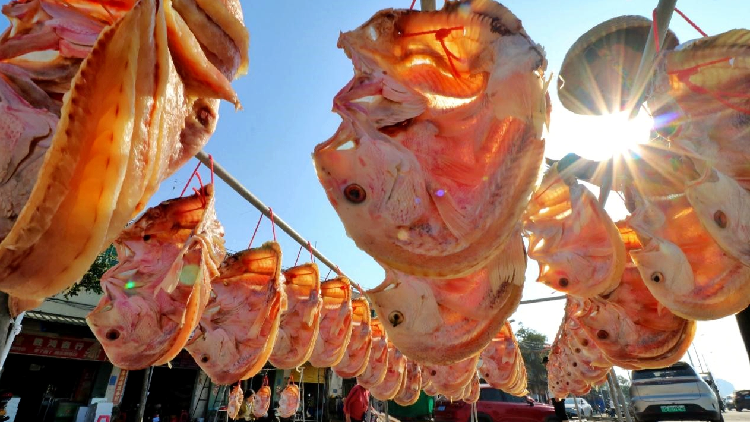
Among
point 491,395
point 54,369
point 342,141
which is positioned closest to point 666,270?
point 342,141

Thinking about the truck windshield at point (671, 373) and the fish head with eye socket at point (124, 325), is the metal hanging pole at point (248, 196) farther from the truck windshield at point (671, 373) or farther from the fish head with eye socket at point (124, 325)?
the truck windshield at point (671, 373)

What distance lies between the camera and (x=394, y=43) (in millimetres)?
1308

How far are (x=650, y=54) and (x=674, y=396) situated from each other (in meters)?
12.7

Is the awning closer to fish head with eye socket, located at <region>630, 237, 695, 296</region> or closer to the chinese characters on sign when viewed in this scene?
the chinese characters on sign

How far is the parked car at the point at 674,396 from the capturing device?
1045cm

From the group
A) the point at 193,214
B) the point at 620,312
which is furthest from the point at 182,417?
the point at 620,312

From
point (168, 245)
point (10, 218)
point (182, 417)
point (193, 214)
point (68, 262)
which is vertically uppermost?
point (193, 214)

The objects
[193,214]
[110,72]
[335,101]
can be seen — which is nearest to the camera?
[110,72]

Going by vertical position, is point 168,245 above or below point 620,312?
Answer: above

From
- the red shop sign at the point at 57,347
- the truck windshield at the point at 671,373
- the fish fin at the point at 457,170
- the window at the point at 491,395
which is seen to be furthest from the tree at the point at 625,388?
the red shop sign at the point at 57,347

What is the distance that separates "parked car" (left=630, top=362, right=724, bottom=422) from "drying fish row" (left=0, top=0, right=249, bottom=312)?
1340 cm

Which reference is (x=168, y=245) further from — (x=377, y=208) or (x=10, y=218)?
(x=377, y=208)

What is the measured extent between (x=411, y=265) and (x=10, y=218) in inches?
38.4


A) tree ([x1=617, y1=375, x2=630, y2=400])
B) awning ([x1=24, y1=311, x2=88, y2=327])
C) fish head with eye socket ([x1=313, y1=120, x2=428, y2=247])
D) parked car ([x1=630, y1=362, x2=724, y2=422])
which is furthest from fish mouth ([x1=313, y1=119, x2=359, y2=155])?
awning ([x1=24, y1=311, x2=88, y2=327])
